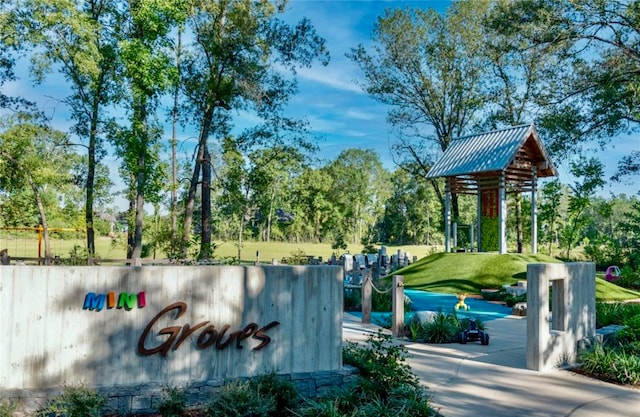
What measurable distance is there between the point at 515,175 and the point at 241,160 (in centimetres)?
1265

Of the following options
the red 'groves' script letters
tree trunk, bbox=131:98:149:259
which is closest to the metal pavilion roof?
tree trunk, bbox=131:98:149:259

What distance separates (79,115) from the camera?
74.1 feet

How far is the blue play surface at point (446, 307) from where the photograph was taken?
39.9 feet

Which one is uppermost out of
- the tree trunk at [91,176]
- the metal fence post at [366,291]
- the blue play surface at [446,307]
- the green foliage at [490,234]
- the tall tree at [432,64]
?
the tall tree at [432,64]

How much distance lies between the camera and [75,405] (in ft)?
15.1

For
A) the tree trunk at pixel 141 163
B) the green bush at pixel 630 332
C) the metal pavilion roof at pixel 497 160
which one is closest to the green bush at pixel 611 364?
the green bush at pixel 630 332

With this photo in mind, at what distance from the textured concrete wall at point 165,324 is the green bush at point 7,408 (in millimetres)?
222

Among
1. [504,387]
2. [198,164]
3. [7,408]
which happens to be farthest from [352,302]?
[198,164]

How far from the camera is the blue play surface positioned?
39.9ft

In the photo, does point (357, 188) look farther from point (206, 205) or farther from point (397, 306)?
point (397, 306)

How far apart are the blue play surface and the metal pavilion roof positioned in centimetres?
667

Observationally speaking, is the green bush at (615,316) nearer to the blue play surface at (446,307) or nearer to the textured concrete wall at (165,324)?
the blue play surface at (446,307)

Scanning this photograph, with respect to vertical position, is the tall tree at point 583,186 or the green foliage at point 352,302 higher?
the tall tree at point 583,186

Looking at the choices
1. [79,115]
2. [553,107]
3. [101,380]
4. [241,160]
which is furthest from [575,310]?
[79,115]
